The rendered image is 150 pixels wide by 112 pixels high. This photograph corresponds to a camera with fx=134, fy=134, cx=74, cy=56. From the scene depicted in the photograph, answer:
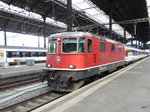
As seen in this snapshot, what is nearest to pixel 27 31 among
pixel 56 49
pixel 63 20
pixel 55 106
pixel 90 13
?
pixel 63 20

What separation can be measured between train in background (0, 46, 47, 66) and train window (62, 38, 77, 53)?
12.6 meters

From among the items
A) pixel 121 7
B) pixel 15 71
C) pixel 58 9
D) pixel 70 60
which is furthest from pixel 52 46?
pixel 121 7

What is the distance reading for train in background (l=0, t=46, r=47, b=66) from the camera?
18.1 metres

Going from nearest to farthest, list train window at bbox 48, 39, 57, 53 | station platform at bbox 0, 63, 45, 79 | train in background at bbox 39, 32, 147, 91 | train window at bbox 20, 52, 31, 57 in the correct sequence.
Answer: train in background at bbox 39, 32, 147, 91 < train window at bbox 48, 39, 57, 53 < station platform at bbox 0, 63, 45, 79 < train window at bbox 20, 52, 31, 57

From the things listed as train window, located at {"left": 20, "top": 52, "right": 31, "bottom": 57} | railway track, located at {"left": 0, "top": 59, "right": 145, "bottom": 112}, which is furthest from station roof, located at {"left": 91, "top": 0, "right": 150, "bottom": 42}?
railway track, located at {"left": 0, "top": 59, "right": 145, "bottom": 112}

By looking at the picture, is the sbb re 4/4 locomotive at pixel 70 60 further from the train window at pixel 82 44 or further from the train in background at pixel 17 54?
the train in background at pixel 17 54

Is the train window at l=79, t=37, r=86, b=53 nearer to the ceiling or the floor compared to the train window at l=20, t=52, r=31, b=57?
nearer to the ceiling

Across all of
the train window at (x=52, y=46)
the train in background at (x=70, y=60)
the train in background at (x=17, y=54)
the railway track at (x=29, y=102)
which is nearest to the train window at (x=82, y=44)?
the train in background at (x=70, y=60)

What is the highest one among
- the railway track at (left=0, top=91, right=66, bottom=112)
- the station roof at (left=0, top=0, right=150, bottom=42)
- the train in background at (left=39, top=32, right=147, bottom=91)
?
the station roof at (left=0, top=0, right=150, bottom=42)

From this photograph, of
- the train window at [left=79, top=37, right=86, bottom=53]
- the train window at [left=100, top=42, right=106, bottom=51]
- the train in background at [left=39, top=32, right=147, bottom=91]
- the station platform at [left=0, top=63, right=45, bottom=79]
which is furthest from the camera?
the station platform at [left=0, top=63, right=45, bottom=79]

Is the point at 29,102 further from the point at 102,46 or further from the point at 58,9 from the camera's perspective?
the point at 58,9

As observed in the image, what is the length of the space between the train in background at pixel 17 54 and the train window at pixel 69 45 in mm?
12630

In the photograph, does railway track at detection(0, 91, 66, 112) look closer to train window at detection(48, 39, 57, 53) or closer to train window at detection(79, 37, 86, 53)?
train window at detection(48, 39, 57, 53)

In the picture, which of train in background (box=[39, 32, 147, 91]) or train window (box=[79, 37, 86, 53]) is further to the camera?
train window (box=[79, 37, 86, 53])
